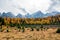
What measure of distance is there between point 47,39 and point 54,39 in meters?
1.10

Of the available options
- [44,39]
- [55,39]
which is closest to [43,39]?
[44,39]

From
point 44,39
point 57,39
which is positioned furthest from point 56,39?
point 44,39

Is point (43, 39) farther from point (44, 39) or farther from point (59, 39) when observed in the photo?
point (59, 39)

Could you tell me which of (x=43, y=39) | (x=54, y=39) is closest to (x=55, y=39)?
(x=54, y=39)

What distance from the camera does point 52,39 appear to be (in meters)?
27.3

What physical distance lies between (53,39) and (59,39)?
3.09 ft

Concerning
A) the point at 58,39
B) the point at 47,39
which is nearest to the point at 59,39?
the point at 58,39

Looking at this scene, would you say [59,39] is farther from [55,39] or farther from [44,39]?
[44,39]

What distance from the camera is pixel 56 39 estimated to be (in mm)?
27281

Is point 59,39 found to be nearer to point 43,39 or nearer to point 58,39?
point 58,39

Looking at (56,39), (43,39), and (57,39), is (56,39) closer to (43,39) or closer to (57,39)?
(57,39)

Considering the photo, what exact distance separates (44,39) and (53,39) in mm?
1422

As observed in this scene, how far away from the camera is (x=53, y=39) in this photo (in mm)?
27297

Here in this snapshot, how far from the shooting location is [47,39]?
27.4 meters
